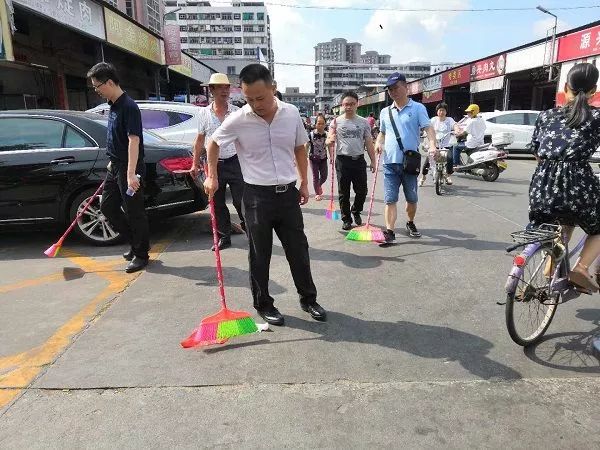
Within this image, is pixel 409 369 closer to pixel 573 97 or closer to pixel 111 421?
pixel 111 421

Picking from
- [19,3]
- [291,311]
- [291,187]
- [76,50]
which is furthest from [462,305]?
[76,50]

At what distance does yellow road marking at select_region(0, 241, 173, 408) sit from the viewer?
113 inches

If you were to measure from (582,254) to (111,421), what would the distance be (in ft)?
10.2

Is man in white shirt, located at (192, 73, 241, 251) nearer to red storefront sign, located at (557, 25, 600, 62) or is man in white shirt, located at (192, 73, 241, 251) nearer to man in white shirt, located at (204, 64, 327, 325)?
man in white shirt, located at (204, 64, 327, 325)

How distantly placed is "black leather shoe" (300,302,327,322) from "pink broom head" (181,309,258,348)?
485 mm

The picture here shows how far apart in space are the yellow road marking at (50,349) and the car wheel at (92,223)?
35.0 inches

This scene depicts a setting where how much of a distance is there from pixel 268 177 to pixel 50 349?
74.7 inches

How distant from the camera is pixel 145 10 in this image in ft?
113

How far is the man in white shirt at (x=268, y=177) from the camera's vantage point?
3.35 meters

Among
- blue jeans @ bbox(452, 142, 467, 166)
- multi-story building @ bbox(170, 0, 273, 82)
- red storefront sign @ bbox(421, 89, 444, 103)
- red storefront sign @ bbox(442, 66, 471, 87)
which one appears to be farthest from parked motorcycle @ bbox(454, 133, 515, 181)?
multi-story building @ bbox(170, 0, 273, 82)

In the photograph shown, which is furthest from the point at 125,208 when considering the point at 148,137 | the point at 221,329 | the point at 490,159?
the point at 490,159

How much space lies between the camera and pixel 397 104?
18.5 ft

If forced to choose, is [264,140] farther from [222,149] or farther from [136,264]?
[136,264]

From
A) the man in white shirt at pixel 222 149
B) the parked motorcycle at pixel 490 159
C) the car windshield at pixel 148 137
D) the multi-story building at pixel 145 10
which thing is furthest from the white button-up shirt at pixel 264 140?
the multi-story building at pixel 145 10
